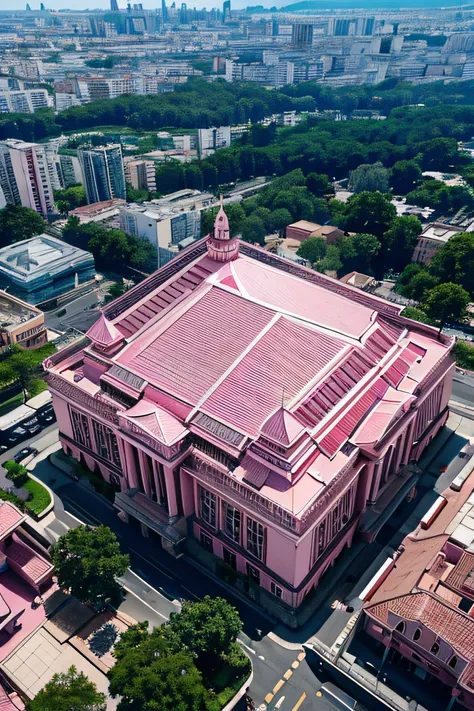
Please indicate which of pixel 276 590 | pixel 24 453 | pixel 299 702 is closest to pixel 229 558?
pixel 276 590

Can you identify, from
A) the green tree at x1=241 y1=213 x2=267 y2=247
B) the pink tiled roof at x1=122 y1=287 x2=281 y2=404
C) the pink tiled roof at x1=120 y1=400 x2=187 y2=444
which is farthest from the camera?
the green tree at x1=241 y1=213 x2=267 y2=247

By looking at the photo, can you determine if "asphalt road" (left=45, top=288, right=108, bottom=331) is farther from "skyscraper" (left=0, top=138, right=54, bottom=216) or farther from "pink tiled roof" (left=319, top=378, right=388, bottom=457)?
"pink tiled roof" (left=319, top=378, right=388, bottom=457)

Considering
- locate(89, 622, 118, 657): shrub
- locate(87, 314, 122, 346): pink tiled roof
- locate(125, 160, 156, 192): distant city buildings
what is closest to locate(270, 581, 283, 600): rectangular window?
locate(89, 622, 118, 657): shrub

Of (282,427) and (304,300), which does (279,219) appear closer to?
(304,300)

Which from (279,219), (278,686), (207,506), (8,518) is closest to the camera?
(278,686)

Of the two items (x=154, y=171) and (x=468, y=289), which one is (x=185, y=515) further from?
(x=154, y=171)
